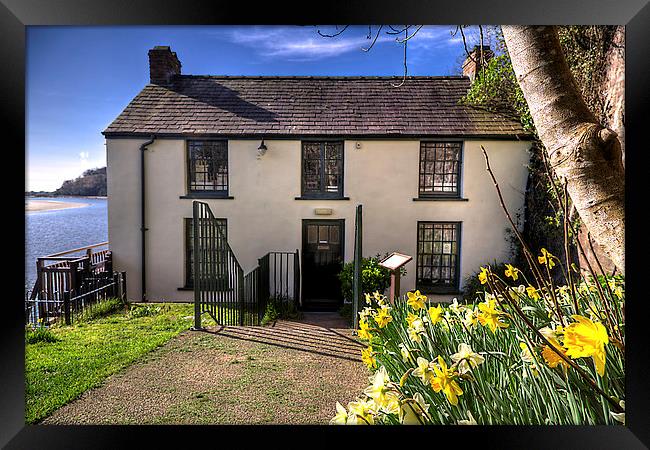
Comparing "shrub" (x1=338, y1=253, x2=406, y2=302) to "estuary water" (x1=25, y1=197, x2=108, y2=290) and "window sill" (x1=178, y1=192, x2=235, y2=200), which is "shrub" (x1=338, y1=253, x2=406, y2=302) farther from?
"estuary water" (x1=25, y1=197, x2=108, y2=290)

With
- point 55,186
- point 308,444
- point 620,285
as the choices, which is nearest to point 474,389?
point 308,444

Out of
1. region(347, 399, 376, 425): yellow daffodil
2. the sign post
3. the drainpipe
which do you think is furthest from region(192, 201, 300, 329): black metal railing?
region(347, 399, 376, 425): yellow daffodil

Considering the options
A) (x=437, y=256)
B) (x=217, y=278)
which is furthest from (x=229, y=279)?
(x=437, y=256)

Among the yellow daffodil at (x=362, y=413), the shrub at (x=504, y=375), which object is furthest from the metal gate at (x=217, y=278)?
the yellow daffodil at (x=362, y=413)

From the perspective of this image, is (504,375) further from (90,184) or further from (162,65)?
(162,65)

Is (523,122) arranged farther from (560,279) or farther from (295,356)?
(295,356)

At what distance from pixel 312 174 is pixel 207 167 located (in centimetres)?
76

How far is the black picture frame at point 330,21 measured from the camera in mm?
1454

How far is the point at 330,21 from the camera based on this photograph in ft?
4.87

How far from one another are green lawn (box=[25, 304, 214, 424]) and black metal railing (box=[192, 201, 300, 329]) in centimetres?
12

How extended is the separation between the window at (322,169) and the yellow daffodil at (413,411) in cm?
184

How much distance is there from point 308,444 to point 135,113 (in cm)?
222

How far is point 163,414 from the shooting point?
1783mm

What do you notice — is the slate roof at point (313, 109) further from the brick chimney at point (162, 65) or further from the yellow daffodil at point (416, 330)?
the yellow daffodil at point (416, 330)
